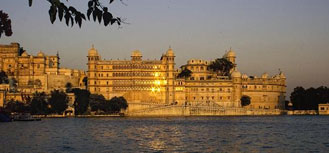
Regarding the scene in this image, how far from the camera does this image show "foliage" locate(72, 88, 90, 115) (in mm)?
96181

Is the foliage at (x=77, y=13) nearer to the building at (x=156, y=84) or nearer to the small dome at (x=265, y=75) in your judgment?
the building at (x=156, y=84)

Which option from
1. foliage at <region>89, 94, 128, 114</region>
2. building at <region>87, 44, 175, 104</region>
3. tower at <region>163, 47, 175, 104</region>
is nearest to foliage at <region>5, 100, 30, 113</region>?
foliage at <region>89, 94, 128, 114</region>

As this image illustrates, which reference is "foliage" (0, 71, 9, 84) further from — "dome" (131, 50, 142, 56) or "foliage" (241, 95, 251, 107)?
"foliage" (241, 95, 251, 107)

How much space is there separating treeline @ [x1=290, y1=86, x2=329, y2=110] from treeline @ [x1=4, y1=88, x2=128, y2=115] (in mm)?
44291

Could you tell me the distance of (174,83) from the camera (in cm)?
11112

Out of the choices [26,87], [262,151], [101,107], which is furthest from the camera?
[26,87]

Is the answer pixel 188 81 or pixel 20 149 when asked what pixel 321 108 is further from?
pixel 20 149

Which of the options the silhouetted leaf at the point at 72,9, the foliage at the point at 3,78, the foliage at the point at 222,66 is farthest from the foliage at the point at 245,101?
the silhouetted leaf at the point at 72,9

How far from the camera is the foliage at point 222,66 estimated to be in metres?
121

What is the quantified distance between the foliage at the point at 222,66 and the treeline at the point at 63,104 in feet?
101

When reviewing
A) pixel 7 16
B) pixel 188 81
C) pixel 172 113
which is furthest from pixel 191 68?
pixel 7 16

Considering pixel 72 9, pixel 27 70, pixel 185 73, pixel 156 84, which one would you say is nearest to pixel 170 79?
pixel 156 84

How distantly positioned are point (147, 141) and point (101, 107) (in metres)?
60.2

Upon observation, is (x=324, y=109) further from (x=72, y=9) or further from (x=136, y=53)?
(x=72, y=9)
